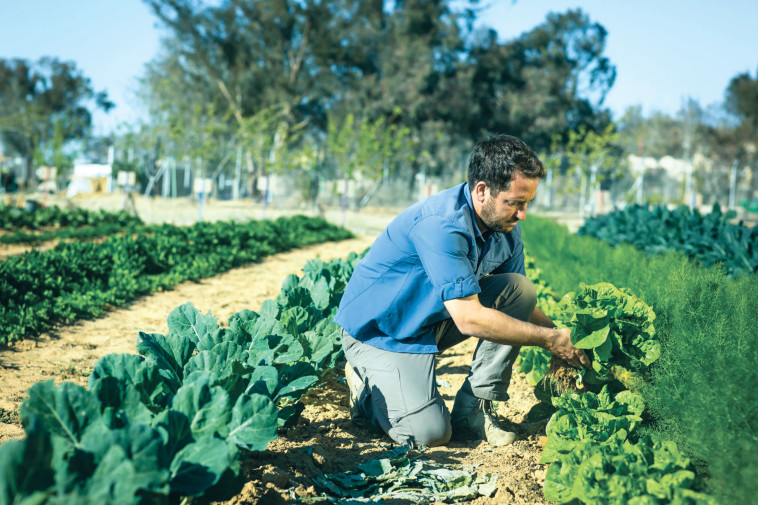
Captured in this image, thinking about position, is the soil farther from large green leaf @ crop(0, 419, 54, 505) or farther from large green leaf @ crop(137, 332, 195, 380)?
large green leaf @ crop(0, 419, 54, 505)

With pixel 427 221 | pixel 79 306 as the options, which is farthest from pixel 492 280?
pixel 79 306

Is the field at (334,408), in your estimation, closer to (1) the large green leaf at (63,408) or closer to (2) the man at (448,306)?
(1) the large green leaf at (63,408)

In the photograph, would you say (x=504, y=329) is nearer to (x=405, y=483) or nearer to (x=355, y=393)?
(x=405, y=483)

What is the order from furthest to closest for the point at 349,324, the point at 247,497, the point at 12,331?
the point at 12,331 < the point at 349,324 < the point at 247,497

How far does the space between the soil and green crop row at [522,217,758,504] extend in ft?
2.03

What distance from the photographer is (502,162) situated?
275 cm

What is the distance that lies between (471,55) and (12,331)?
2826cm

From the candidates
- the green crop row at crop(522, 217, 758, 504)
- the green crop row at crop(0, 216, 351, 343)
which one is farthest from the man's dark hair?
the green crop row at crop(0, 216, 351, 343)

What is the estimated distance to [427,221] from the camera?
2.83m

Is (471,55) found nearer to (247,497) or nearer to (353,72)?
(353,72)

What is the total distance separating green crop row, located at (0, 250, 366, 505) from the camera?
147 cm

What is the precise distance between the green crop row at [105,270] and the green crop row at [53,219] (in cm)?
446

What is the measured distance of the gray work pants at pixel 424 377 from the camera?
2.96 metres

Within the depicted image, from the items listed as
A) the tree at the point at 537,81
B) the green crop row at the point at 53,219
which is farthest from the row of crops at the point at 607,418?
the tree at the point at 537,81
